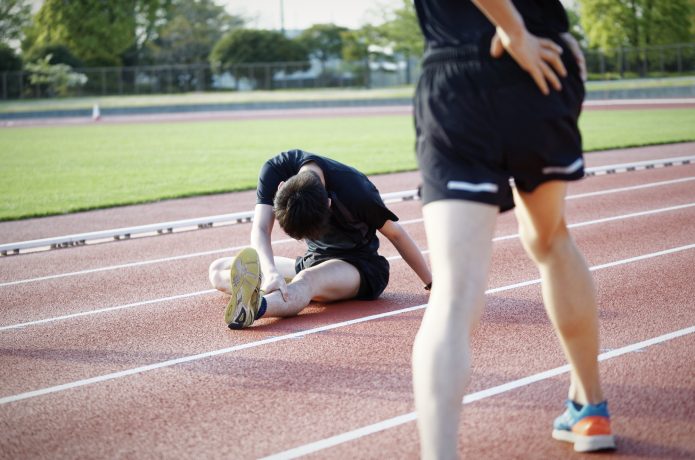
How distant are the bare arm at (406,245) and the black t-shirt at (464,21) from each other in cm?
302

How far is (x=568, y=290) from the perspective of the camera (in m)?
3.29

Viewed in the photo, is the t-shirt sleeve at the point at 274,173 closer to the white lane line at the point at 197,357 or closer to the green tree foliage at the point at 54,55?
the white lane line at the point at 197,357

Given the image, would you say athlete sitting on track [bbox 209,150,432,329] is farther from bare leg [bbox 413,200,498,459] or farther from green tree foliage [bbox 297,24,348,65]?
green tree foliage [bbox 297,24,348,65]

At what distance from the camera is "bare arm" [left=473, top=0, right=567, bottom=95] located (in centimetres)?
275

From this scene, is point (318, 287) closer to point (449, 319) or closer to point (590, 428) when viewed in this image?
point (590, 428)

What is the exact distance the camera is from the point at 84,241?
31.6 ft

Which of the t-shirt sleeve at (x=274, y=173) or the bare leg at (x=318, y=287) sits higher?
the t-shirt sleeve at (x=274, y=173)

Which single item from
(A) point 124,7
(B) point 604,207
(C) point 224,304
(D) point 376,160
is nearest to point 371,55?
(A) point 124,7

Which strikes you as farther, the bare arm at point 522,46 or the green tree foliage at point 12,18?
the green tree foliage at point 12,18

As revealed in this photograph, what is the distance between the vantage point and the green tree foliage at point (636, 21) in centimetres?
5147

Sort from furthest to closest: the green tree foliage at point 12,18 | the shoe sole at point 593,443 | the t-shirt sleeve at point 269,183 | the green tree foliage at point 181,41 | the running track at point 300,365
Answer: the green tree foliage at point 181,41, the green tree foliage at point 12,18, the t-shirt sleeve at point 269,183, the running track at point 300,365, the shoe sole at point 593,443

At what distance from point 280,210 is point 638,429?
8.84 feet

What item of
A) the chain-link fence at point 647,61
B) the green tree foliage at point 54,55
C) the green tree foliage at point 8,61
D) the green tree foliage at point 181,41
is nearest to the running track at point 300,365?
the chain-link fence at point 647,61

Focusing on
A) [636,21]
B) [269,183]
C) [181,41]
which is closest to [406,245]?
[269,183]
